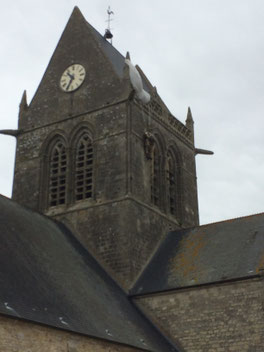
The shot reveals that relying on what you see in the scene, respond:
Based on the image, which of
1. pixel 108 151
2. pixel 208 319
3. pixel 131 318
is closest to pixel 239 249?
pixel 208 319

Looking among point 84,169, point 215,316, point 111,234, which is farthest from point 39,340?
point 84,169

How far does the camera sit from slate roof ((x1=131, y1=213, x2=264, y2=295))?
64.7 feet

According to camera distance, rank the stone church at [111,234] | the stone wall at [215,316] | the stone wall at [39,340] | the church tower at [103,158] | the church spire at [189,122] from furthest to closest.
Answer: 1. the church spire at [189,122]
2. the church tower at [103,158]
3. the stone wall at [215,316]
4. the stone church at [111,234]
5. the stone wall at [39,340]

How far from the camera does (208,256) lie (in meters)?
21.0

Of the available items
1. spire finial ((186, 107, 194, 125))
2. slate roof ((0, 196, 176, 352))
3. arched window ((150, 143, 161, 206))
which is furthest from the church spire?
slate roof ((0, 196, 176, 352))

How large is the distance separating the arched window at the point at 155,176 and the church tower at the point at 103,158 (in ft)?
0.14

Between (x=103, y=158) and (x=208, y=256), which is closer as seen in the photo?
(x=208, y=256)

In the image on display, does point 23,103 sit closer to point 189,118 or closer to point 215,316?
point 189,118

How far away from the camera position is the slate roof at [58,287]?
15.6m

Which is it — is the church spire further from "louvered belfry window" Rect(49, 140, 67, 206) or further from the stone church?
"louvered belfry window" Rect(49, 140, 67, 206)

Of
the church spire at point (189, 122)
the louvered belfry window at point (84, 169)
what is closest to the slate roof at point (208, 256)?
the louvered belfry window at point (84, 169)

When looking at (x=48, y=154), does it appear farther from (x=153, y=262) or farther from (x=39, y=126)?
(x=153, y=262)

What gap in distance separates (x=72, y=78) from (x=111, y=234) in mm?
7144

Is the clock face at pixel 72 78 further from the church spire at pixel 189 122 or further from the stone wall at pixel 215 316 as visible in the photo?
the stone wall at pixel 215 316
